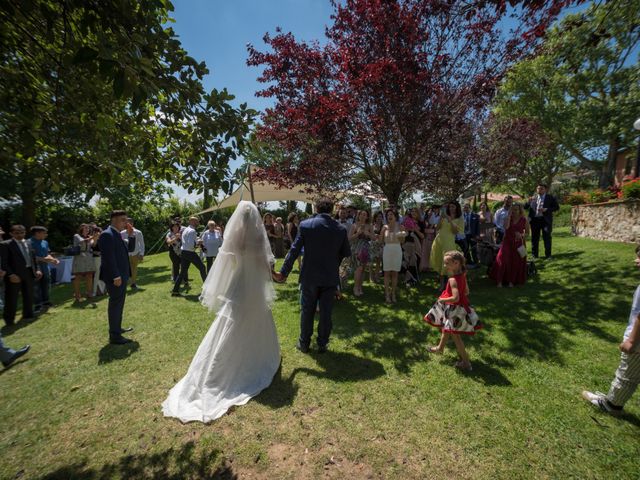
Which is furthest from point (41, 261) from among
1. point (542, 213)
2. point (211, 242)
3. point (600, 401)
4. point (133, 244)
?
point (542, 213)

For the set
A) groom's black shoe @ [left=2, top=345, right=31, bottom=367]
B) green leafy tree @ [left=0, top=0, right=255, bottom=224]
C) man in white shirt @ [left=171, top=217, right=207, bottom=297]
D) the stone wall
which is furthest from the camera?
the stone wall

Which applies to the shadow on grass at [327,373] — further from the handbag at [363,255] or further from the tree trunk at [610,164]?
the tree trunk at [610,164]

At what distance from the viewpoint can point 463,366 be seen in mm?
4012

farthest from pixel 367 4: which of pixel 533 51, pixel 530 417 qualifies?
pixel 530 417

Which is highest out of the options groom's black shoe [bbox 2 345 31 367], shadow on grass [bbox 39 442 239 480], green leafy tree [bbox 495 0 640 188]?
green leafy tree [bbox 495 0 640 188]

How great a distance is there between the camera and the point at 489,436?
288cm

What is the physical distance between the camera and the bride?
361 centimetres

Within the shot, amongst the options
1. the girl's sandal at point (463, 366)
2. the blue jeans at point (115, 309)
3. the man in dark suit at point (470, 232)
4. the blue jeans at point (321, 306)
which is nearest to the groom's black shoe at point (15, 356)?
the blue jeans at point (115, 309)

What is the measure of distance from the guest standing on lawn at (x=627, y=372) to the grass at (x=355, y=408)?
12 centimetres

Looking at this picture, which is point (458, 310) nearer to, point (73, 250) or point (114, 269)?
point (114, 269)

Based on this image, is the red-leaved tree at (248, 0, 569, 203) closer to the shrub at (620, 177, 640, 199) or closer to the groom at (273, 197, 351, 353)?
the groom at (273, 197, 351, 353)

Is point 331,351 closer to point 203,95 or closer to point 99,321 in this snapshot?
point 203,95

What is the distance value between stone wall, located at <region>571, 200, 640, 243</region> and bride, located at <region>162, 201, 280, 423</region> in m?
11.6

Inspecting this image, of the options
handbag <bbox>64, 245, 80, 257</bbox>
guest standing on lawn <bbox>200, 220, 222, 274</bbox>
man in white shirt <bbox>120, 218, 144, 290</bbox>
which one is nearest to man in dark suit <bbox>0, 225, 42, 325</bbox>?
handbag <bbox>64, 245, 80, 257</bbox>
